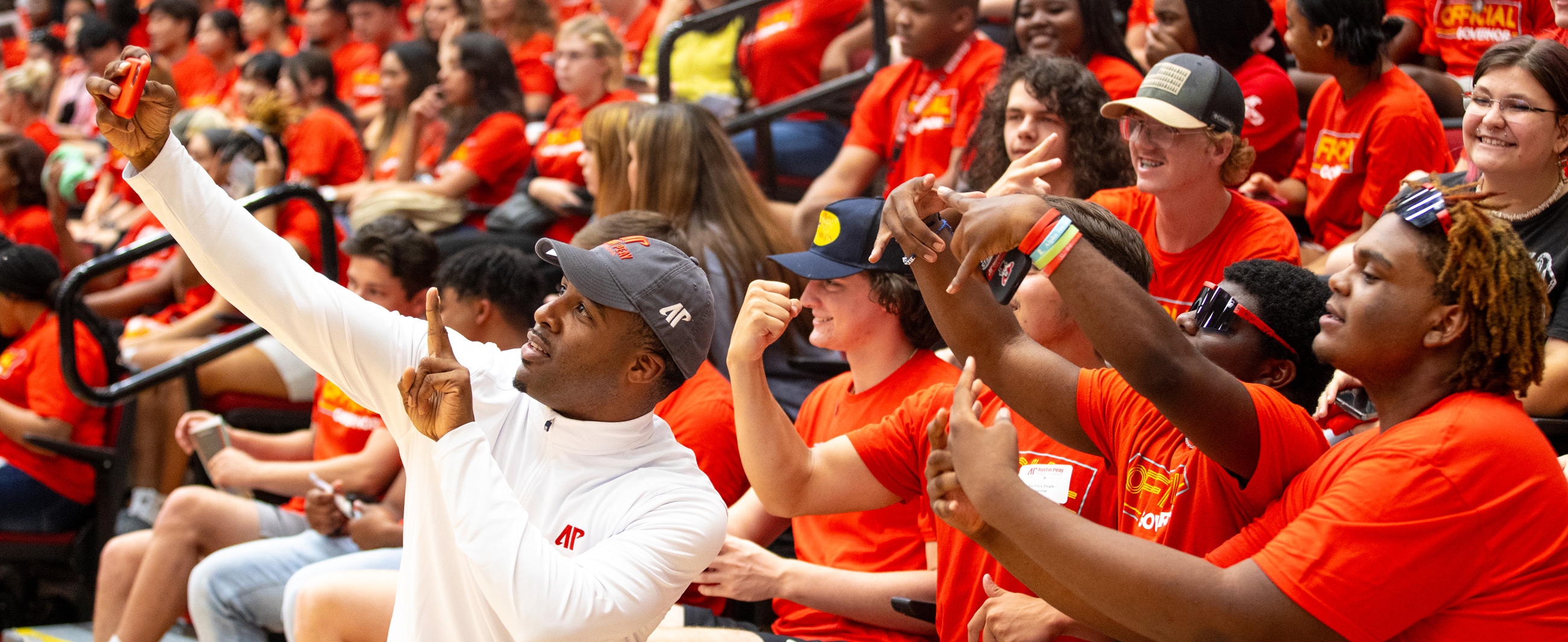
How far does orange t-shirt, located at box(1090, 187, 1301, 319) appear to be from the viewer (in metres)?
3.03

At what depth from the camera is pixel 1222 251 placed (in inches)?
121

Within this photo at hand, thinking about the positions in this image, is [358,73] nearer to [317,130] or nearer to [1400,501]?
[317,130]

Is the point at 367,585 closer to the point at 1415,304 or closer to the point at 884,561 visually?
the point at 884,561

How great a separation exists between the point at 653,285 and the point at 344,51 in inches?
289

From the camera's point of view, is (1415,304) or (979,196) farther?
(979,196)

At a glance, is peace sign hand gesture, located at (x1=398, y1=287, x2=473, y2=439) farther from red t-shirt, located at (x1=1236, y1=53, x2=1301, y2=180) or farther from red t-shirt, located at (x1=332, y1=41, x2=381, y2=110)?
red t-shirt, located at (x1=332, y1=41, x2=381, y2=110)

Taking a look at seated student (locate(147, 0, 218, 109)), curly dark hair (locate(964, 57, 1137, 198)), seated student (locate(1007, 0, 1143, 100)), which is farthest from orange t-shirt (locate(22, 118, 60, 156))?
curly dark hair (locate(964, 57, 1137, 198))

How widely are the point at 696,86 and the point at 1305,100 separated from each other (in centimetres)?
271

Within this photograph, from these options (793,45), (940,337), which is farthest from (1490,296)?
(793,45)

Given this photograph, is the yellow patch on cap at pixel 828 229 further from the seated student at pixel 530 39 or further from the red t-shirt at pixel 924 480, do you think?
the seated student at pixel 530 39

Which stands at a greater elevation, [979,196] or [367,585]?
[979,196]

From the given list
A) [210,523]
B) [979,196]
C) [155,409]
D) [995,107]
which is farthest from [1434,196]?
[155,409]

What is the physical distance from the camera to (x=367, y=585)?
2.88 metres

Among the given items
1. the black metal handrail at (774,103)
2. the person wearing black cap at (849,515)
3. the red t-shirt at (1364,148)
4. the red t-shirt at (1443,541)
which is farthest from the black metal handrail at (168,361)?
the red t-shirt at (1443,541)
